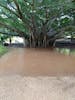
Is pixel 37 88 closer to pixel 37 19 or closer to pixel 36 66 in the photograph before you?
pixel 36 66

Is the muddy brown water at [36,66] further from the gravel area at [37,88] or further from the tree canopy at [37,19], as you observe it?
the tree canopy at [37,19]

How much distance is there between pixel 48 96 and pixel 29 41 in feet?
35.5

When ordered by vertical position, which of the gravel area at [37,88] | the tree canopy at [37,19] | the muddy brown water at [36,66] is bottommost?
the muddy brown water at [36,66]

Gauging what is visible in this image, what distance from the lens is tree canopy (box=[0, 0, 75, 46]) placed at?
10430mm

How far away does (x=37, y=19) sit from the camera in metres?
12.2

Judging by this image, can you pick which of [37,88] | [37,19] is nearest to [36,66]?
[37,88]

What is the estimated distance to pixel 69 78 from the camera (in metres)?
4.71

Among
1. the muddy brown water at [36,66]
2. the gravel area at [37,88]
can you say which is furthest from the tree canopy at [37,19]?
the gravel area at [37,88]

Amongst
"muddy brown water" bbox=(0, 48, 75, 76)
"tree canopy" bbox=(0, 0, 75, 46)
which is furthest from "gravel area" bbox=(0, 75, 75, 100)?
"tree canopy" bbox=(0, 0, 75, 46)

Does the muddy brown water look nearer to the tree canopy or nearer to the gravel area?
the gravel area

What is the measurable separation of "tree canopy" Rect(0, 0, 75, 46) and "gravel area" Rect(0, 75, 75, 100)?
18.9 feet

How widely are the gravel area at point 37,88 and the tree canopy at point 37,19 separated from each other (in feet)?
18.9

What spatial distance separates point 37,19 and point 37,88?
8.67m

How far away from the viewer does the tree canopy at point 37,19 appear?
10430mm
